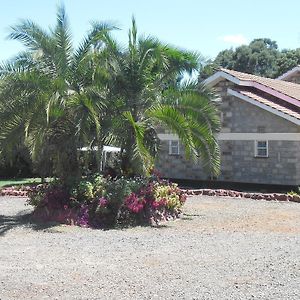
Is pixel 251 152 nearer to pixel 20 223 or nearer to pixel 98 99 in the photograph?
pixel 98 99

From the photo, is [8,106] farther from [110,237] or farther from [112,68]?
[110,237]

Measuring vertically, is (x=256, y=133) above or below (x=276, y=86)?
below

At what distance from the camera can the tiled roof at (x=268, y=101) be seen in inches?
783

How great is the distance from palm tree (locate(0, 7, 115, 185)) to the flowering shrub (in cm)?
69

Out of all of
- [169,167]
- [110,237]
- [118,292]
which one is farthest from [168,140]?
[118,292]

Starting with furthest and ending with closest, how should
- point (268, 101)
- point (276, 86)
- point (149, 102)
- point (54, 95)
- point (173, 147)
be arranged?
point (173, 147) → point (276, 86) → point (268, 101) → point (149, 102) → point (54, 95)

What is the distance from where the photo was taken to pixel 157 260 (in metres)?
8.62

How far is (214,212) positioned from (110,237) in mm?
4658

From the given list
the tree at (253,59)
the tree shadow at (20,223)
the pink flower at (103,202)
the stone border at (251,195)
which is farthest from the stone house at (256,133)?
the tree at (253,59)

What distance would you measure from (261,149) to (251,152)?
1.37 feet

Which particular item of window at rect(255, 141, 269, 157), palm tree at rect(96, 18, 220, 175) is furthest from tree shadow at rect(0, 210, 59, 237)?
window at rect(255, 141, 269, 157)

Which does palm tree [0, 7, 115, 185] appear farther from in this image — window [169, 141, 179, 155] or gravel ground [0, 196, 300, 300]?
window [169, 141, 179, 155]

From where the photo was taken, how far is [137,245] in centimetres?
995

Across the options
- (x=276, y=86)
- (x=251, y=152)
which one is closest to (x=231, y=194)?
(x=251, y=152)
